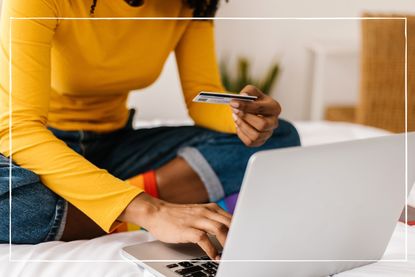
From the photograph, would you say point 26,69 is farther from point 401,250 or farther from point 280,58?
point 280,58

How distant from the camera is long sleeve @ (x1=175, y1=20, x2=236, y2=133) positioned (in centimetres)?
86

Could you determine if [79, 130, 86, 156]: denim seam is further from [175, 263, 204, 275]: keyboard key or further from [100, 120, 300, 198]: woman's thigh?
[175, 263, 204, 275]: keyboard key

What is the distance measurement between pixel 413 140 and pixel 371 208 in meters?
→ 0.08

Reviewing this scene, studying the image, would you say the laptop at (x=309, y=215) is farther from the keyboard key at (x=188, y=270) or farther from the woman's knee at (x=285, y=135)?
the woman's knee at (x=285, y=135)

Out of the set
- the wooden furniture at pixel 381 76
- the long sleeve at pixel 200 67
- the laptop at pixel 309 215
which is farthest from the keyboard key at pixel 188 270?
the wooden furniture at pixel 381 76

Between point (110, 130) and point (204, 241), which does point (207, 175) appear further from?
point (204, 241)

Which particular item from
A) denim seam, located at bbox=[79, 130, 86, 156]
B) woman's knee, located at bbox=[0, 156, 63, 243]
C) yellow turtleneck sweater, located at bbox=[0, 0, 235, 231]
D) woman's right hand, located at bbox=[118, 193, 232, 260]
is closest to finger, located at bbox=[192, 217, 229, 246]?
woman's right hand, located at bbox=[118, 193, 232, 260]

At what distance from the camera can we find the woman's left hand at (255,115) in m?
0.67

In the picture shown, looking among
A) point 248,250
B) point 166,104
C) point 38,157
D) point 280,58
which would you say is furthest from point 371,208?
point 280,58

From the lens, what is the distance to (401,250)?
0.72 metres

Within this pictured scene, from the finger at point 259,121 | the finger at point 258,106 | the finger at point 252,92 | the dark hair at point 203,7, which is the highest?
the dark hair at point 203,7

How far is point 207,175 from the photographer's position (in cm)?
91

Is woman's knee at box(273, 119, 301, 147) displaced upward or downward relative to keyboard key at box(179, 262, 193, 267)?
upward

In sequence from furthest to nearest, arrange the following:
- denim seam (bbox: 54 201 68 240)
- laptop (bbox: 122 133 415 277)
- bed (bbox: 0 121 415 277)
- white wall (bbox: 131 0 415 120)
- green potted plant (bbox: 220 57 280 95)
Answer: green potted plant (bbox: 220 57 280 95), white wall (bbox: 131 0 415 120), denim seam (bbox: 54 201 68 240), bed (bbox: 0 121 415 277), laptop (bbox: 122 133 415 277)
